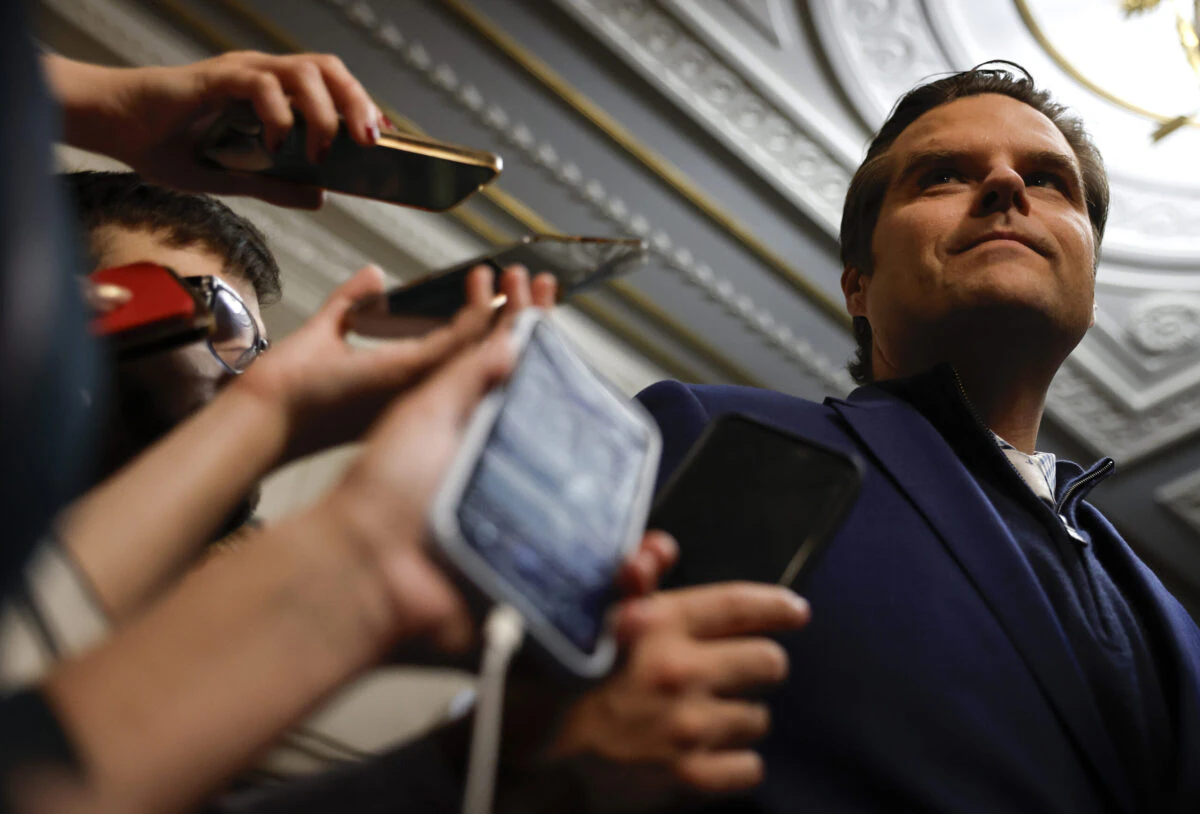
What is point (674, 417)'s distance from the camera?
0.73 m

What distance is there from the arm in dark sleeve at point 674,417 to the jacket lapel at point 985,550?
14 cm

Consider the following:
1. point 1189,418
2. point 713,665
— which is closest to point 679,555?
point 713,665

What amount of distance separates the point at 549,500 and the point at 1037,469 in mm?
685

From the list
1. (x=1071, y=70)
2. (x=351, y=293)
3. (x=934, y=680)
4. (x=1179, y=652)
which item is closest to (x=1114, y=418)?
(x=1071, y=70)

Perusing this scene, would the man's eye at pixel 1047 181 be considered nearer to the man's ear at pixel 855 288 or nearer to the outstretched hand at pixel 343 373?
the man's ear at pixel 855 288

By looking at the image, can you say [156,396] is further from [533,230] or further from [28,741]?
[533,230]

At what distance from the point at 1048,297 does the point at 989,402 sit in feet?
0.37

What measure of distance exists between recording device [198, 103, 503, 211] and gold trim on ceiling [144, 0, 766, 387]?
1.85 meters

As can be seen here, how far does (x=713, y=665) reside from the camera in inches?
15.2

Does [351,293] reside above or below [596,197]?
above

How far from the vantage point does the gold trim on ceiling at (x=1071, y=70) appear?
241 cm

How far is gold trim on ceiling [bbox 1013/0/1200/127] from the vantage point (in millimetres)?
2408

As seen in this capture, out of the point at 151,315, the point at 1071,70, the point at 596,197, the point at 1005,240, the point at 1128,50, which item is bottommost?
the point at 596,197

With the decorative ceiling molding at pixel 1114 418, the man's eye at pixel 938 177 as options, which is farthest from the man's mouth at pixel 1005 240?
the decorative ceiling molding at pixel 1114 418
